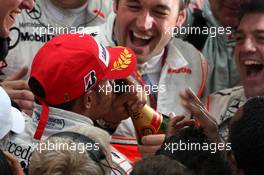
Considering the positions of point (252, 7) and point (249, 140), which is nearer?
point (249, 140)

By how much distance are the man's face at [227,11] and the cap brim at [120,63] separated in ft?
2.73

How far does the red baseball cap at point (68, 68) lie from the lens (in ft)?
7.92

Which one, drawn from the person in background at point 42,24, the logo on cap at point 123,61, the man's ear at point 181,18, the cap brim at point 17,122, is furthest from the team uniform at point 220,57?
the cap brim at point 17,122

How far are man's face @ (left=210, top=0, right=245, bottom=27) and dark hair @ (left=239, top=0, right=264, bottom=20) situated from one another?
12 cm

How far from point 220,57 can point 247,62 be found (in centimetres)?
27

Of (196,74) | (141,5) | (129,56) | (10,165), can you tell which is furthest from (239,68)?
(10,165)

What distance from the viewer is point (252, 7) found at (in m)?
3.23

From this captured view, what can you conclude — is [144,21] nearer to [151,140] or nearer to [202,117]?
[151,140]

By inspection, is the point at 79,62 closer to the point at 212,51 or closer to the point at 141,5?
the point at 141,5

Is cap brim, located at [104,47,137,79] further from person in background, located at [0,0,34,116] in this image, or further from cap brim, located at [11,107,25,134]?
person in background, located at [0,0,34,116]

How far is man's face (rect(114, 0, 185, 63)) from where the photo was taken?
3283mm

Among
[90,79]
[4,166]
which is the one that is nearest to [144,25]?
[90,79]

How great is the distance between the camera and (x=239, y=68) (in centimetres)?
326

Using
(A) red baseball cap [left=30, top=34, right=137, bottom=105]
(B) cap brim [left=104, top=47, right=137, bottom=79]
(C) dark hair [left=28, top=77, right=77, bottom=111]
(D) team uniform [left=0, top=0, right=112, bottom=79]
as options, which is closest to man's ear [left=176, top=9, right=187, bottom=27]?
(D) team uniform [left=0, top=0, right=112, bottom=79]
